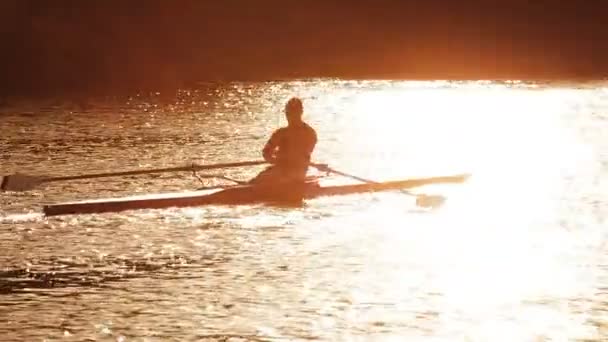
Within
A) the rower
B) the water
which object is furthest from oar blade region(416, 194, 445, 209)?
the rower

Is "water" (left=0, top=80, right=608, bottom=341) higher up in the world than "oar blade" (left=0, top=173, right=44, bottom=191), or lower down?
lower down

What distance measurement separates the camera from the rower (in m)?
20.6

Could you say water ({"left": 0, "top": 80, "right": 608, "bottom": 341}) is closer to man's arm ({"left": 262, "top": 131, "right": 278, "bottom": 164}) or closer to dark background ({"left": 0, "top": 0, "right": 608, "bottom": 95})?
man's arm ({"left": 262, "top": 131, "right": 278, "bottom": 164})

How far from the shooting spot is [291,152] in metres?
20.8

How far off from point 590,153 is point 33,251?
18.2 metres

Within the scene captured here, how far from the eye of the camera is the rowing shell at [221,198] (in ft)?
62.2

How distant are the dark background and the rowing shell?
51.3 m

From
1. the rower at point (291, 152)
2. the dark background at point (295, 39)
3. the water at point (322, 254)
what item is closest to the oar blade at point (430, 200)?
the water at point (322, 254)

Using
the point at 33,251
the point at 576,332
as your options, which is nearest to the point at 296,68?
the point at 33,251

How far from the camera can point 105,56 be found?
75.9m

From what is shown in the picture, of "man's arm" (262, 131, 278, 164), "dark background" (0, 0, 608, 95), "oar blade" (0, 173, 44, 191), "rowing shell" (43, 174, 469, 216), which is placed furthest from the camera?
"dark background" (0, 0, 608, 95)

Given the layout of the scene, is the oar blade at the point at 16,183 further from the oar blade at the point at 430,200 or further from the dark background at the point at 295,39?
the dark background at the point at 295,39

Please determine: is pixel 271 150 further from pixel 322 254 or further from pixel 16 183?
pixel 16 183

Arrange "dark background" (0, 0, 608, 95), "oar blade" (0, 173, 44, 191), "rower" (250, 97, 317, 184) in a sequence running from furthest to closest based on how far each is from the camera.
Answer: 1. "dark background" (0, 0, 608, 95)
2. "oar blade" (0, 173, 44, 191)
3. "rower" (250, 97, 317, 184)
